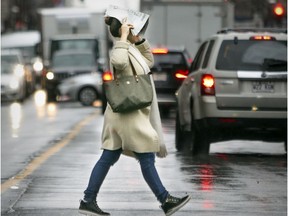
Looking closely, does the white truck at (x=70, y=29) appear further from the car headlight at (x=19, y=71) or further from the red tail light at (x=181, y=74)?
the red tail light at (x=181, y=74)

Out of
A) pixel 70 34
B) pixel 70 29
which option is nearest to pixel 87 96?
pixel 70 34

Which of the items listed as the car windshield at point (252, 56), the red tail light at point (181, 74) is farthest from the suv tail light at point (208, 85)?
the red tail light at point (181, 74)

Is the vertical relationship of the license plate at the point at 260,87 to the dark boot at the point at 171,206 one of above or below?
below

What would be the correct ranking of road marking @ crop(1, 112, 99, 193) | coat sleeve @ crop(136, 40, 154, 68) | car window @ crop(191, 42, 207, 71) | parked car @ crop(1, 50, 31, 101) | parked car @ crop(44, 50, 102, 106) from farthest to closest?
parked car @ crop(1, 50, 31, 101) < parked car @ crop(44, 50, 102, 106) < car window @ crop(191, 42, 207, 71) < road marking @ crop(1, 112, 99, 193) < coat sleeve @ crop(136, 40, 154, 68)

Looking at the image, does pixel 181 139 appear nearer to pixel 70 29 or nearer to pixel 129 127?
pixel 129 127

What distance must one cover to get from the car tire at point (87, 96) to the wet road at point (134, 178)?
14136 mm

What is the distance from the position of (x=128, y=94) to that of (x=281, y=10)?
21909 mm

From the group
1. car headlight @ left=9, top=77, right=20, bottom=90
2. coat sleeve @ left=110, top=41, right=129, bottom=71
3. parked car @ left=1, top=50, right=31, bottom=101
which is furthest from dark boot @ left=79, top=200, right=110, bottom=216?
car headlight @ left=9, top=77, right=20, bottom=90

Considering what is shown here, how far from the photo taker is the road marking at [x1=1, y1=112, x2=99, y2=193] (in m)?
13.2

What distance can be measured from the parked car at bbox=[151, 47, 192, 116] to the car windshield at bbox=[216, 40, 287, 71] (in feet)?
34.0

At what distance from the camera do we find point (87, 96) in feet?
119

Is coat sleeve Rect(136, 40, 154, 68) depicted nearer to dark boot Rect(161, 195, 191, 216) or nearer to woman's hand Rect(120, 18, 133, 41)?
woman's hand Rect(120, 18, 133, 41)

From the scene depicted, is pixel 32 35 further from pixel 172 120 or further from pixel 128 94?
pixel 128 94

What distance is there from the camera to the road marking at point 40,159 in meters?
13.2
